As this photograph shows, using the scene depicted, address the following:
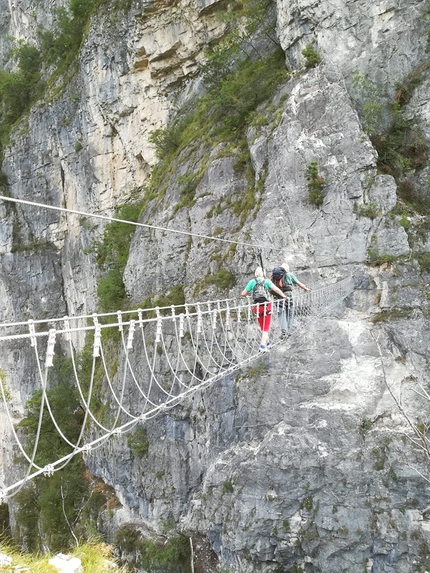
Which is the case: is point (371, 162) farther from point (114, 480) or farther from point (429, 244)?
point (114, 480)

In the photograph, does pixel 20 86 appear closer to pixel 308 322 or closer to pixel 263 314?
pixel 308 322

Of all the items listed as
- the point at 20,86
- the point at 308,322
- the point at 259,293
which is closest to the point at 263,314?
the point at 259,293

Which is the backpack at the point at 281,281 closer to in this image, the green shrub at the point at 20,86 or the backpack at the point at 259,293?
the backpack at the point at 259,293

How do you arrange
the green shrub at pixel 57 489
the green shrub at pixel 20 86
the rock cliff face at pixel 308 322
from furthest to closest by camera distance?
the green shrub at pixel 20 86
the green shrub at pixel 57 489
the rock cliff face at pixel 308 322

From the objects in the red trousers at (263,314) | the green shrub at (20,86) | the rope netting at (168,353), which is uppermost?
the green shrub at (20,86)

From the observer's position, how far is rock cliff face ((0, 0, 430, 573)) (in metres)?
5.68

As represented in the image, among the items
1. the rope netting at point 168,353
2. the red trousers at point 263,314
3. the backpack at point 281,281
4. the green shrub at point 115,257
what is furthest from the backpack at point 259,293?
the green shrub at point 115,257

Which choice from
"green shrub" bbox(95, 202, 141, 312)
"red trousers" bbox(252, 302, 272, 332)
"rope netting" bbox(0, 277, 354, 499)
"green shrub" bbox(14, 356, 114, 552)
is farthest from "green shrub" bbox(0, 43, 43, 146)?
"red trousers" bbox(252, 302, 272, 332)

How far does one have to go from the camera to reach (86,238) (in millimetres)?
16359

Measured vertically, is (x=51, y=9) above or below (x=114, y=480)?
above

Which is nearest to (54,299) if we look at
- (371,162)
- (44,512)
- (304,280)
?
(44,512)

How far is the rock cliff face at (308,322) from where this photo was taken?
5.68 m

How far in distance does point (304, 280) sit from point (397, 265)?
5.54 ft

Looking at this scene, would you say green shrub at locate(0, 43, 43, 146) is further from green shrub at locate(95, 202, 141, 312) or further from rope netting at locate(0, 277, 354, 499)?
rope netting at locate(0, 277, 354, 499)
